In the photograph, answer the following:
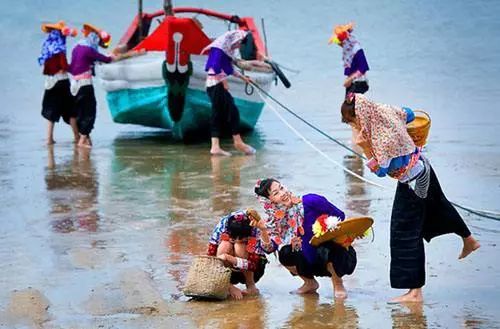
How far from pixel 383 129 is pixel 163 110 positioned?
9.04m

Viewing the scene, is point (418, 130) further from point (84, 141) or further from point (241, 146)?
point (84, 141)

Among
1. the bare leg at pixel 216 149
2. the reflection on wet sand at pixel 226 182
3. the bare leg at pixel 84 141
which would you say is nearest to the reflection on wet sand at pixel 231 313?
the reflection on wet sand at pixel 226 182

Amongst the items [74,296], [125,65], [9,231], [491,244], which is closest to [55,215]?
[9,231]

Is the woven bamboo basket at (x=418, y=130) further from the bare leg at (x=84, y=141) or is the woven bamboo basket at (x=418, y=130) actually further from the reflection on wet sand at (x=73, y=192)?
the bare leg at (x=84, y=141)

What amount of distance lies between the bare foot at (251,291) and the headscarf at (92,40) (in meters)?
8.25

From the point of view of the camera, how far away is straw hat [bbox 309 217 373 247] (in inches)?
264

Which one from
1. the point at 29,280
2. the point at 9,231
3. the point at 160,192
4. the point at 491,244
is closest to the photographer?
the point at 29,280

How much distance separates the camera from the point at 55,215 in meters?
9.80

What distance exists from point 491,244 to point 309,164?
462 centimetres

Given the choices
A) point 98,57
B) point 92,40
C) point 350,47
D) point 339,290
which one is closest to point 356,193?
point 339,290

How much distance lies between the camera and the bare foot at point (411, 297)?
6.70m

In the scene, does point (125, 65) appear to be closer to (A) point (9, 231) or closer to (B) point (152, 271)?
(A) point (9, 231)

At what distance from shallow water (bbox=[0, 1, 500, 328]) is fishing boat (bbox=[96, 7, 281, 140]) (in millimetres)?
462

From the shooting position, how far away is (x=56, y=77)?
1498cm
